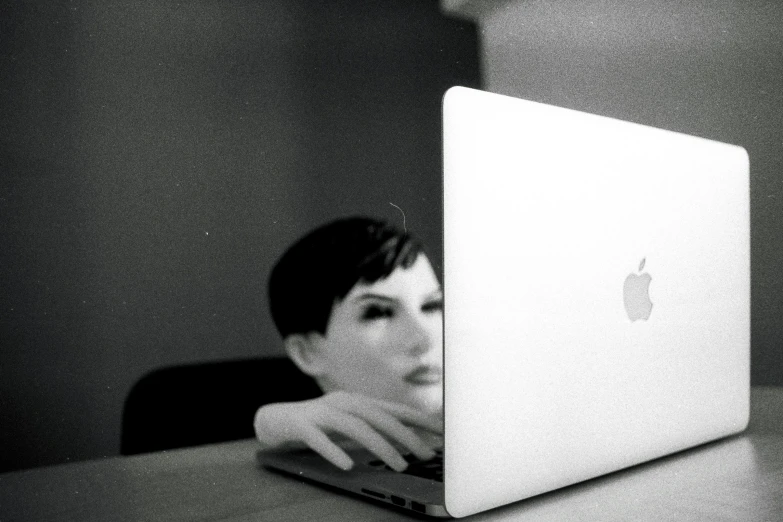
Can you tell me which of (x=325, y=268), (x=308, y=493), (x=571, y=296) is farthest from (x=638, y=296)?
(x=325, y=268)

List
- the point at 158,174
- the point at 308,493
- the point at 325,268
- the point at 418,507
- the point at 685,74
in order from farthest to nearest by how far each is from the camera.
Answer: the point at 685,74, the point at 325,268, the point at 158,174, the point at 308,493, the point at 418,507

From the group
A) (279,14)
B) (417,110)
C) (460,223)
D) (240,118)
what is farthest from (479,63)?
(460,223)

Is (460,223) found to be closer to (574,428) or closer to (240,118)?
(574,428)

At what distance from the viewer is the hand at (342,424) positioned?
2.35ft

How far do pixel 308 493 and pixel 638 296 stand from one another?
39cm

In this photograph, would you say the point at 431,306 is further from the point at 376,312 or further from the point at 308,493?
the point at 308,493

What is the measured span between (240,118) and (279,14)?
0.22 meters

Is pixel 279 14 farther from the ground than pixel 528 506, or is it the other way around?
pixel 279 14

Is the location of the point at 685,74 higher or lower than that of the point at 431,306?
higher

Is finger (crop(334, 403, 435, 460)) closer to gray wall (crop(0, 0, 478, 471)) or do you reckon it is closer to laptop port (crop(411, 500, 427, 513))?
laptop port (crop(411, 500, 427, 513))

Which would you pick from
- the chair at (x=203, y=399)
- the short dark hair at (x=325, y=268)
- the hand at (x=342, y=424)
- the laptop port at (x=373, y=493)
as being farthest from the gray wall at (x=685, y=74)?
the laptop port at (x=373, y=493)

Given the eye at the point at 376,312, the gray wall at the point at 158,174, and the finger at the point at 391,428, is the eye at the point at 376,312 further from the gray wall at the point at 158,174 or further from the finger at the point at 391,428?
the finger at the point at 391,428

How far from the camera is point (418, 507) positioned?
0.54 metres

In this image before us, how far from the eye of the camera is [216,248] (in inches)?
43.6
